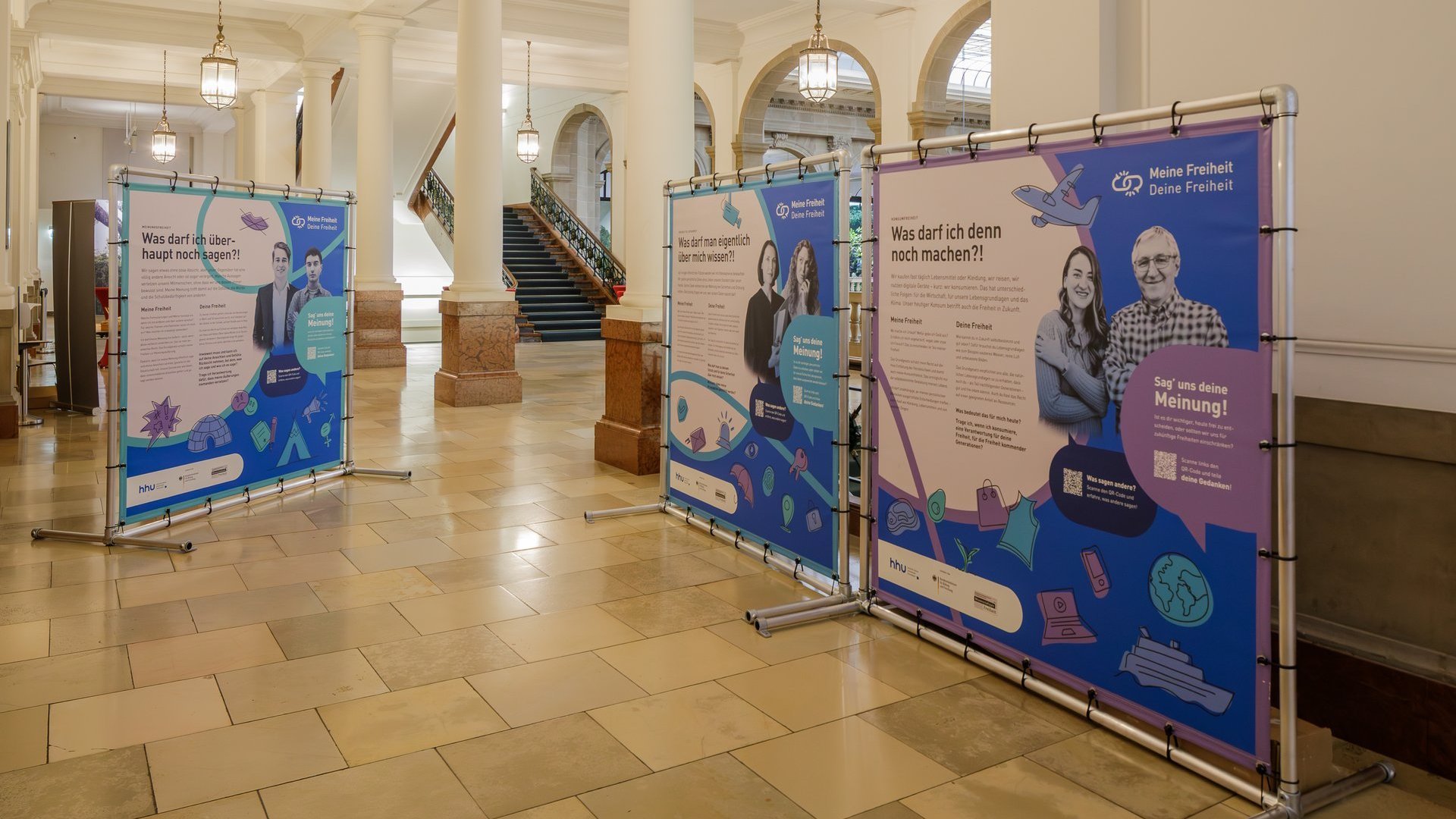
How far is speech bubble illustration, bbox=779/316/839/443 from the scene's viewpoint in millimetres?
4277

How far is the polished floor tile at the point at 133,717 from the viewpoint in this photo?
9.93ft

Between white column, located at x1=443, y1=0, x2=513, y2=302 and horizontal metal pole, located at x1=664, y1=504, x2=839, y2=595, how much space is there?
504 centimetres

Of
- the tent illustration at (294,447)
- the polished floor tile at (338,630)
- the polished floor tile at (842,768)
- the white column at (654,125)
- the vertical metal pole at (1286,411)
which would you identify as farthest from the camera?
the white column at (654,125)

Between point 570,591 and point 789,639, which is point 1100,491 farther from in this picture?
point 570,591

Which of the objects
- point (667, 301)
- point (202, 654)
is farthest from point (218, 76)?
point (202, 654)

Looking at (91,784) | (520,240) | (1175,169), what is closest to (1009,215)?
(1175,169)

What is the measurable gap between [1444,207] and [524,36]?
13549 millimetres

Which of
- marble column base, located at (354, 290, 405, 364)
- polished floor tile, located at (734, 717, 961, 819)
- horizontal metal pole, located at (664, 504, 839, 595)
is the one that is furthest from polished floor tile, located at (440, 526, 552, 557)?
marble column base, located at (354, 290, 405, 364)

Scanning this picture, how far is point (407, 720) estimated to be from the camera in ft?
10.5

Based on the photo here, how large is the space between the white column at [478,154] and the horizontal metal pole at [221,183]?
3.20 metres

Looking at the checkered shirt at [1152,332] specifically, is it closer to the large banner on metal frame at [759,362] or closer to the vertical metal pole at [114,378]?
the large banner on metal frame at [759,362]

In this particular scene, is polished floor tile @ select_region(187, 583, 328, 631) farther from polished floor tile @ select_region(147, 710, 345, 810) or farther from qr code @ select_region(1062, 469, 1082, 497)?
qr code @ select_region(1062, 469, 1082, 497)

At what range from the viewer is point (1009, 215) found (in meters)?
3.35

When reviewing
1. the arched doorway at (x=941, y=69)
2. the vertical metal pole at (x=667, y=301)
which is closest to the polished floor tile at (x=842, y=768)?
the vertical metal pole at (x=667, y=301)
